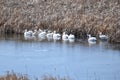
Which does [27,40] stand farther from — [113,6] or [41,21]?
[113,6]

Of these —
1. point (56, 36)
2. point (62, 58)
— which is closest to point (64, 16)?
point (56, 36)

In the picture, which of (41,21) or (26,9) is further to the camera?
(26,9)

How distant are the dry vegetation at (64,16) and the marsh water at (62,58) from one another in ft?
6.56

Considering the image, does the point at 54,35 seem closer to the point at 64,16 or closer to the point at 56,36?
the point at 56,36

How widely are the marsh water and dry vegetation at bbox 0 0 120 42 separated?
1998 millimetres

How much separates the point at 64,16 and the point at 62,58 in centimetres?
1060

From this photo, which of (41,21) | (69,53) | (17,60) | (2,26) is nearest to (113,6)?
(41,21)

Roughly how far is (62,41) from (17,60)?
6083mm

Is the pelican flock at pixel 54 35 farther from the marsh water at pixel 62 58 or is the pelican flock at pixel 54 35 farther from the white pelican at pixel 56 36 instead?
the marsh water at pixel 62 58

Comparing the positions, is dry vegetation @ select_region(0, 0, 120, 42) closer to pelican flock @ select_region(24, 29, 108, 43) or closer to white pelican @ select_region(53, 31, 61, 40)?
pelican flock @ select_region(24, 29, 108, 43)

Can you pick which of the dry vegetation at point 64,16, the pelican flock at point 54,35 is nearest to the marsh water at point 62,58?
the pelican flock at point 54,35

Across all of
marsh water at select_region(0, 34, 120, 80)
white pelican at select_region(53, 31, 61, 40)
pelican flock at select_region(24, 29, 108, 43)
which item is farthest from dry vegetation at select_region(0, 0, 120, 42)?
marsh water at select_region(0, 34, 120, 80)

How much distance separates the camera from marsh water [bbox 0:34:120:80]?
23.5 meters

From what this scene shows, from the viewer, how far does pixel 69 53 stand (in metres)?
28.2
